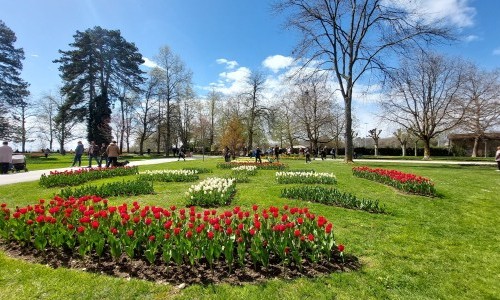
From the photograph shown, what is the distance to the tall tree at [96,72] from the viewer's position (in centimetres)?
3944

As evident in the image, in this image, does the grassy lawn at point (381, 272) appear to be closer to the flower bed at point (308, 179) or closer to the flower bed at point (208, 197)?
the flower bed at point (208, 197)

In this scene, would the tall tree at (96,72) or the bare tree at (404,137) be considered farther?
the bare tree at (404,137)

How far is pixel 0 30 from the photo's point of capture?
34281mm

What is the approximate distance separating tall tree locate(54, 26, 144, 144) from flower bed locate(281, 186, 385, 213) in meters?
37.6

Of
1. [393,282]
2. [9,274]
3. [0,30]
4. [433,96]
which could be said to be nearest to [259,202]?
[393,282]

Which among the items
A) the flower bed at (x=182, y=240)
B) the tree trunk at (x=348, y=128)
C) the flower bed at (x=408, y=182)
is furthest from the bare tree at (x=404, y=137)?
the flower bed at (x=182, y=240)

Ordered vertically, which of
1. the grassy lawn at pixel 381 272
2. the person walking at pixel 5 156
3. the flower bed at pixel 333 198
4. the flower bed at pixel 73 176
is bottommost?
the grassy lawn at pixel 381 272

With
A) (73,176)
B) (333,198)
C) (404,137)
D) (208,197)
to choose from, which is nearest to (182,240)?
(208,197)

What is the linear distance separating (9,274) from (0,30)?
41.5m

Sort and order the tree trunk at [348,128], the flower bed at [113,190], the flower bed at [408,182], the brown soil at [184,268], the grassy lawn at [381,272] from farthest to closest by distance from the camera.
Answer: the tree trunk at [348,128]
the flower bed at [408,182]
the flower bed at [113,190]
the brown soil at [184,268]
the grassy lawn at [381,272]

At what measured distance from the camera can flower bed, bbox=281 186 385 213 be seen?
7.96 m

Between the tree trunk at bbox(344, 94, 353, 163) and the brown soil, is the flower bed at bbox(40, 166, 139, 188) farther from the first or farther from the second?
the tree trunk at bbox(344, 94, 353, 163)

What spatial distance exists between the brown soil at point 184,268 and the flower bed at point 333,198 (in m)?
3.54

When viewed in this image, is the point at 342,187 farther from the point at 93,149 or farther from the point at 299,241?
the point at 93,149
